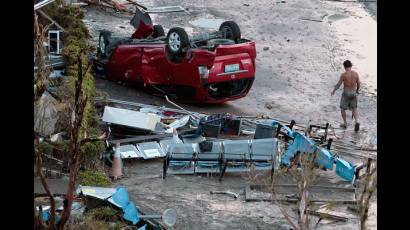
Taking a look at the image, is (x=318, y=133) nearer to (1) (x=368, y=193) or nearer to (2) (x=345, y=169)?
(2) (x=345, y=169)

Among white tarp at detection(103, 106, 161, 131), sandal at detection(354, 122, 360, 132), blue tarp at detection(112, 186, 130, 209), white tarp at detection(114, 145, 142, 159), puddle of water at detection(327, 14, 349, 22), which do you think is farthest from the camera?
puddle of water at detection(327, 14, 349, 22)

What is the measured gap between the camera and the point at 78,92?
9.06 meters

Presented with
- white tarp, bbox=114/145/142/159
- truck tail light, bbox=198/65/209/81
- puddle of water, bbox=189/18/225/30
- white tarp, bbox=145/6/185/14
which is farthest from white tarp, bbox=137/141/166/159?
white tarp, bbox=145/6/185/14

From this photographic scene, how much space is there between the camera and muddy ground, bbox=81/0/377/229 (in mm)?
13484

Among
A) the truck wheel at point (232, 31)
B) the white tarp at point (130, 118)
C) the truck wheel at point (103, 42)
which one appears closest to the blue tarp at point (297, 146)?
the white tarp at point (130, 118)

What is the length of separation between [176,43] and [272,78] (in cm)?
429

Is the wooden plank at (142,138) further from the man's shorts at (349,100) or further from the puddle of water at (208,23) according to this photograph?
the puddle of water at (208,23)

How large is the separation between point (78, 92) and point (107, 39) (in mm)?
11244

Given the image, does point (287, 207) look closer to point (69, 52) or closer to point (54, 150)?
point (54, 150)

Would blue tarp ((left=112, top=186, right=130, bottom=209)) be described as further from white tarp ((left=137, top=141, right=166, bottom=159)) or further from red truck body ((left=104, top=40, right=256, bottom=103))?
red truck body ((left=104, top=40, right=256, bottom=103))

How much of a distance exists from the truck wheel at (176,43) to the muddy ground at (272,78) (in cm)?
132

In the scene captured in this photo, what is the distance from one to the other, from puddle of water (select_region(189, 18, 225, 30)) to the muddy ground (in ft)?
0.49

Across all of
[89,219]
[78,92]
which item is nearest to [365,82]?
[89,219]

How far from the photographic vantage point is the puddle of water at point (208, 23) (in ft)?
85.7
